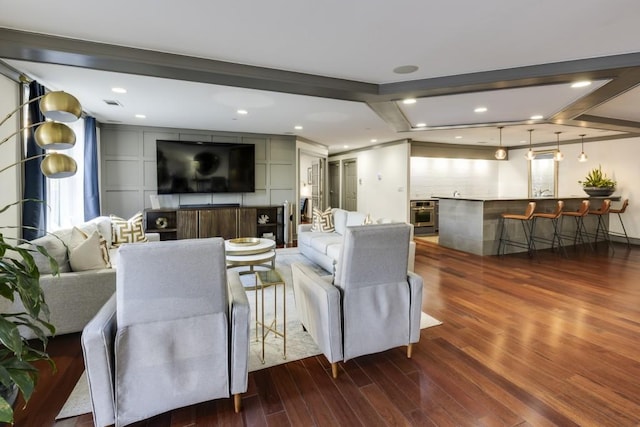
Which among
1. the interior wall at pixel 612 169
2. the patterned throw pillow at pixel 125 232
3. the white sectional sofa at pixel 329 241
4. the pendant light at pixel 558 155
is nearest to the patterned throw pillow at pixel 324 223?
the white sectional sofa at pixel 329 241

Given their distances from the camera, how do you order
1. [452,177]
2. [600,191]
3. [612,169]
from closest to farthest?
[600,191]
[612,169]
[452,177]

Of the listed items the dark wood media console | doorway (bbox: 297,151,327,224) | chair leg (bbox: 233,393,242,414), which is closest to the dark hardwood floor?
chair leg (bbox: 233,393,242,414)

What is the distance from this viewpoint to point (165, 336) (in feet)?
5.85

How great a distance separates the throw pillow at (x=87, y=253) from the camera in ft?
9.67

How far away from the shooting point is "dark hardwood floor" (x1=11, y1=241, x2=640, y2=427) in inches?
74.4

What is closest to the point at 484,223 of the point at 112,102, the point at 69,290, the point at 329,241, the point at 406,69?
the point at 329,241

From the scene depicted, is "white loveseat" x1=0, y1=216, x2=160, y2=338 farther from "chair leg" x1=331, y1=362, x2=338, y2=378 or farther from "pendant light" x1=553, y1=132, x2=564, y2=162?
"pendant light" x1=553, y1=132, x2=564, y2=162

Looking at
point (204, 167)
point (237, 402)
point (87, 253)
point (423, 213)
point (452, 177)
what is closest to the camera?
point (237, 402)

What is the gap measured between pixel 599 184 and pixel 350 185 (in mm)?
6332

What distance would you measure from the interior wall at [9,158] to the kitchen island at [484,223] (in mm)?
6623

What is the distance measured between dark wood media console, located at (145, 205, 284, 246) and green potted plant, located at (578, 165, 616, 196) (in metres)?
7.12

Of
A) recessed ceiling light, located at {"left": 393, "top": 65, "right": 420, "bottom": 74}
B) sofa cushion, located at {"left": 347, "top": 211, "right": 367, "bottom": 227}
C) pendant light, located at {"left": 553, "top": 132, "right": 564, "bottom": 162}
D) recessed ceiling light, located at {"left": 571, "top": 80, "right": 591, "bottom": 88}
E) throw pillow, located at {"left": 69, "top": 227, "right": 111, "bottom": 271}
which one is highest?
recessed ceiling light, located at {"left": 393, "top": 65, "right": 420, "bottom": 74}

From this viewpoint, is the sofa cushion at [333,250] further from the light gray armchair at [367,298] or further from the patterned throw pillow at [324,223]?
the light gray armchair at [367,298]

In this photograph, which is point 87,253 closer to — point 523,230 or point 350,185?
point 523,230
